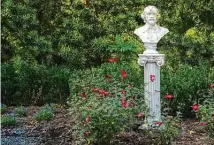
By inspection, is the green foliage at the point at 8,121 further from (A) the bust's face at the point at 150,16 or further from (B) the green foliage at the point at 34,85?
(A) the bust's face at the point at 150,16

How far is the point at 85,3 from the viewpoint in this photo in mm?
10445

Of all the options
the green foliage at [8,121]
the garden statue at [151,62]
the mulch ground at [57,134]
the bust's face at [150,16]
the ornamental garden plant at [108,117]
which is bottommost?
the mulch ground at [57,134]

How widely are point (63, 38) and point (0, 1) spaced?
1429 mm

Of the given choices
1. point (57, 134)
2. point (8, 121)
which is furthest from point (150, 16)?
point (8, 121)

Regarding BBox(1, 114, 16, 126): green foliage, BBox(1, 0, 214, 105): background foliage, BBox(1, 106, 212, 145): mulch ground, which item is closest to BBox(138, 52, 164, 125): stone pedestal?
BBox(1, 106, 212, 145): mulch ground

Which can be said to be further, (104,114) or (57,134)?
(57,134)

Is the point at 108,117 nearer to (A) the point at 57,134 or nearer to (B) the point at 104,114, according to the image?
(B) the point at 104,114

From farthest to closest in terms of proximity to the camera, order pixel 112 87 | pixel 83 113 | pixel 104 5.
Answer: pixel 104 5 → pixel 112 87 → pixel 83 113

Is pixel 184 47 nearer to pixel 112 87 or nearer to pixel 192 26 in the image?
pixel 192 26

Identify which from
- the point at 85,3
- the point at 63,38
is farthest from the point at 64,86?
the point at 85,3

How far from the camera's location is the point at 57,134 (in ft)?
19.8

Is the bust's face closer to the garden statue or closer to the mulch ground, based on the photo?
the garden statue

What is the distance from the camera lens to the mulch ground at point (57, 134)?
18.2 ft

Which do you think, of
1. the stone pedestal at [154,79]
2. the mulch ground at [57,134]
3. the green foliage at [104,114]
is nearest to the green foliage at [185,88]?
the mulch ground at [57,134]
